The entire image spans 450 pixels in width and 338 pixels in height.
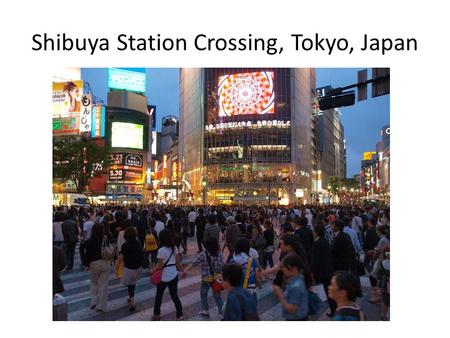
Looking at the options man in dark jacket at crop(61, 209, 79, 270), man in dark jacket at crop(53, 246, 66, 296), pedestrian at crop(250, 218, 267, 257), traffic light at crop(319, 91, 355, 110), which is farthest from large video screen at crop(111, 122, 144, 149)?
man in dark jacket at crop(53, 246, 66, 296)

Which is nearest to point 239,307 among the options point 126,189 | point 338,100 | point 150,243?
point 150,243

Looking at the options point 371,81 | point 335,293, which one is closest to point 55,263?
point 335,293

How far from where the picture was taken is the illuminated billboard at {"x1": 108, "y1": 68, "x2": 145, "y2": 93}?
88.2 meters

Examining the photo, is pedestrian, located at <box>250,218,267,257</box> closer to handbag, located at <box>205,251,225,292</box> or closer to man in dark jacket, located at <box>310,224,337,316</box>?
man in dark jacket, located at <box>310,224,337,316</box>

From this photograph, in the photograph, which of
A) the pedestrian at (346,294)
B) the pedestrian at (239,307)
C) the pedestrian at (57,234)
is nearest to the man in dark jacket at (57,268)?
the pedestrian at (239,307)

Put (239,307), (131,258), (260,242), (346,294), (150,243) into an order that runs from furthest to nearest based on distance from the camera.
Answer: (260,242), (150,243), (131,258), (239,307), (346,294)

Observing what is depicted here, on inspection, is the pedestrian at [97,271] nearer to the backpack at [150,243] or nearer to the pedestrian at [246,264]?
the backpack at [150,243]

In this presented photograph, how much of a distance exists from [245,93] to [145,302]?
222ft

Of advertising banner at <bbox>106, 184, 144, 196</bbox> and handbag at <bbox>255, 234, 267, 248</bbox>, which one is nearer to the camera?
handbag at <bbox>255, 234, 267, 248</bbox>

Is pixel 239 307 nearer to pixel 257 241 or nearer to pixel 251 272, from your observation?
pixel 251 272

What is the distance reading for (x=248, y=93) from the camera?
73.5 metres

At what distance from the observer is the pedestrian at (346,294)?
417 centimetres

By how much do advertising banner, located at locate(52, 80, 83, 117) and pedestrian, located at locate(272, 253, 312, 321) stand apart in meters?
29.0
